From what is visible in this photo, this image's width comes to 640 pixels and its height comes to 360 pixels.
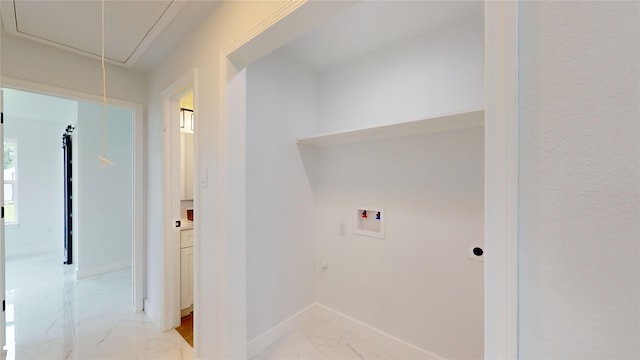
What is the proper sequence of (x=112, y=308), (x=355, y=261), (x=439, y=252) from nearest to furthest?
(x=439, y=252)
(x=355, y=261)
(x=112, y=308)

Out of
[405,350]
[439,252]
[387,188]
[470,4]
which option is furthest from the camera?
[387,188]

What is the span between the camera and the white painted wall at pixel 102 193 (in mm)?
3648

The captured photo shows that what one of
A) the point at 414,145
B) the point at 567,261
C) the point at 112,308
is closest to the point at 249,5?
the point at 414,145

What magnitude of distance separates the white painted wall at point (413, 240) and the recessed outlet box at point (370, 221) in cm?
5

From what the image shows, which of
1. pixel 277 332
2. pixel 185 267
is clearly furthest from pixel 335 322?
pixel 185 267

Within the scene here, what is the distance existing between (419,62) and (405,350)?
7.28ft

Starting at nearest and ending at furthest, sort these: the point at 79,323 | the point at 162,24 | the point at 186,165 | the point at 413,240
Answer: the point at 162,24
the point at 413,240
the point at 79,323
the point at 186,165

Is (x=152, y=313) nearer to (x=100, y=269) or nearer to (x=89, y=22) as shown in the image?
(x=100, y=269)

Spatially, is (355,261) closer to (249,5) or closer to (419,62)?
(419,62)

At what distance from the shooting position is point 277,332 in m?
2.19

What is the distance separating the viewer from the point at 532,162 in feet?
1.85

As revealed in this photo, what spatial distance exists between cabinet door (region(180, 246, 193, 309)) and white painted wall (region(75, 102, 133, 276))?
5.63 feet

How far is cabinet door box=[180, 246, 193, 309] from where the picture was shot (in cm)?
244

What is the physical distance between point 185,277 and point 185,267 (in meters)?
0.10
